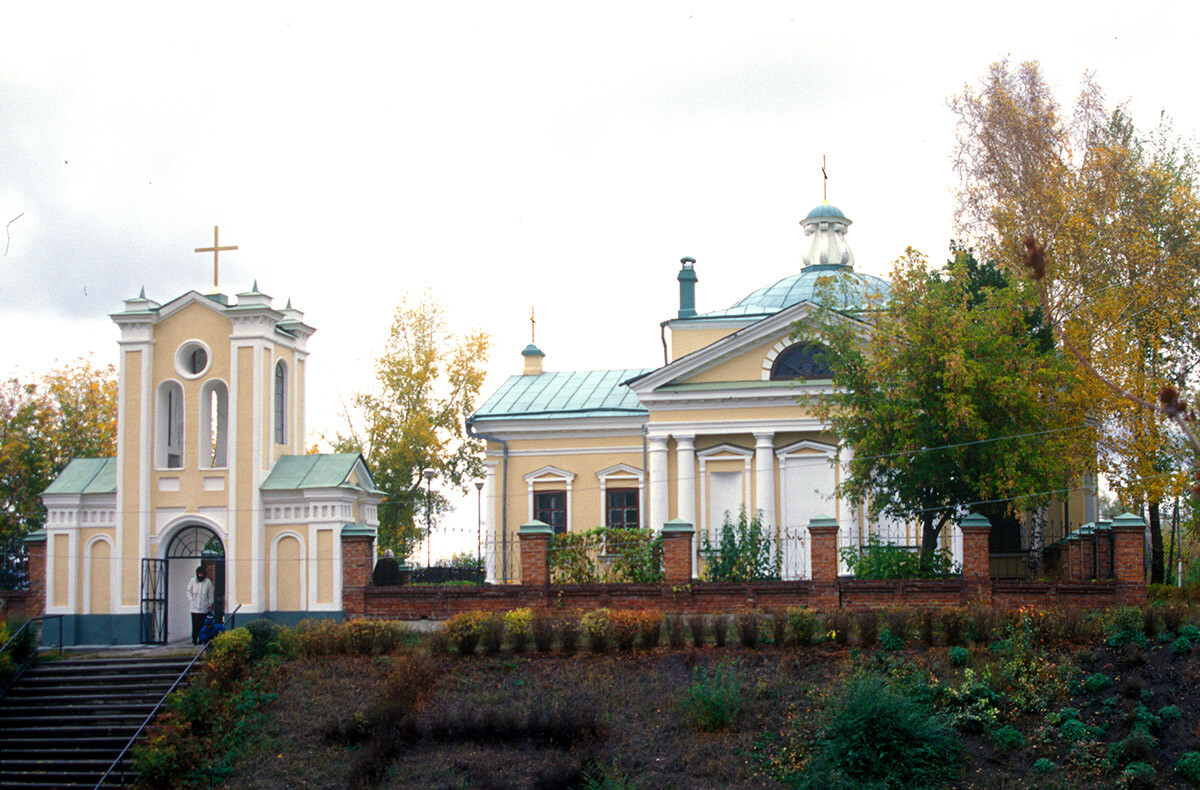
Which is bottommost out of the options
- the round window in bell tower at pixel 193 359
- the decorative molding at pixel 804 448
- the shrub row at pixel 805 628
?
the shrub row at pixel 805 628

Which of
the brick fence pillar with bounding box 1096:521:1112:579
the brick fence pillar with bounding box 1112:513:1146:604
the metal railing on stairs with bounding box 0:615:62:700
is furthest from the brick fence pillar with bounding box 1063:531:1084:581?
the metal railing on stairs with bounding box 0:615:62:700

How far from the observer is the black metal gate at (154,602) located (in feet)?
70.5

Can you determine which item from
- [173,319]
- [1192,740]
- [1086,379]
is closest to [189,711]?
[173,319]

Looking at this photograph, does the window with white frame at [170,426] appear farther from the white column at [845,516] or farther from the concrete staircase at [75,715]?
the white column at [845,516]

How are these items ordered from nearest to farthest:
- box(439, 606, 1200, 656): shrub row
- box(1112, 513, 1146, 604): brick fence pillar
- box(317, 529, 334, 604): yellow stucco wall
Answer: box(439, 606, 1200, 656): shrub row
box(1112, 513, 1146, 604): brick fence pillar
box(317, 529, 334, 604): yellow stucco wall

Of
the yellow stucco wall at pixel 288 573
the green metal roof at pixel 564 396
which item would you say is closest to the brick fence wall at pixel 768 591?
the yellow stucco wall at pixel 288 573

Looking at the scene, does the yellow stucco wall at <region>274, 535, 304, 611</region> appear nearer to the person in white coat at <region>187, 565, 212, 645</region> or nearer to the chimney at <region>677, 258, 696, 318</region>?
the person in white coat at <region>187, 565, 212, 645</region>

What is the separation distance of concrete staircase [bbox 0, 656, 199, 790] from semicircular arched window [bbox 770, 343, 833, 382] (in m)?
14.1

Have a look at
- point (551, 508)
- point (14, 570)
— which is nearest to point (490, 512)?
point (551, 508)

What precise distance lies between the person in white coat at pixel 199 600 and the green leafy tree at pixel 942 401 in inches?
436

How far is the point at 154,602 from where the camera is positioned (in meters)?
21.6

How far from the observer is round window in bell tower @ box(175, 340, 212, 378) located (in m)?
22.5

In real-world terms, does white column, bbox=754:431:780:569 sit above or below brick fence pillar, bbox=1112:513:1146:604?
above

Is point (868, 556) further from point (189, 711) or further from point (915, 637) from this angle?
point (189, 711)
